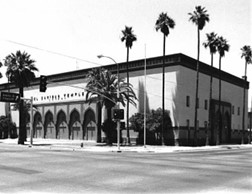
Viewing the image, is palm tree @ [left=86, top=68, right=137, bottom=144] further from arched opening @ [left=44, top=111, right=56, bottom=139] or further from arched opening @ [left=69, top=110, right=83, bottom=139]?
arched opening @ [left=44, top=111, right=56, bottom=139]

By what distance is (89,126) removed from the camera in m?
64.2

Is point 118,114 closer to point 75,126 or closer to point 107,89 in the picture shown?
point 107,89

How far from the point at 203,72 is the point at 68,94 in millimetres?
26755

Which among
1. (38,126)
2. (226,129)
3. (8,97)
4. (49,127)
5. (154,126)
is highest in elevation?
(8,97)

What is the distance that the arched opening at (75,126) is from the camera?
6569 centimetres

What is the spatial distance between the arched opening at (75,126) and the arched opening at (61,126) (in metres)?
1.61

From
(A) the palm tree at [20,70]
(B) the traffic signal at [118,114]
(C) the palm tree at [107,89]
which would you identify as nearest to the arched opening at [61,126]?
(A) the palm tree at [20,70]

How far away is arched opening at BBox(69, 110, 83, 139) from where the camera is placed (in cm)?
6569

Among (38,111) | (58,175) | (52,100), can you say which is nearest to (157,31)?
(52,100)

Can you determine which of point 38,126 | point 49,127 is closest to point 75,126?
point 49,127

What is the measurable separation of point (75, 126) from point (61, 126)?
4.37 m

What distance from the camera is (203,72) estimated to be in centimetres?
6016

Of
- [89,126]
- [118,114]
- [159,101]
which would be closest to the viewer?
[118,114]

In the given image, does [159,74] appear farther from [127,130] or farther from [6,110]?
[6,110]
